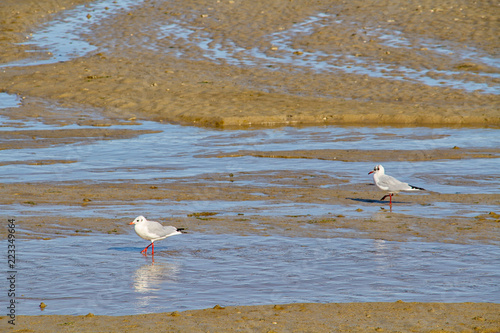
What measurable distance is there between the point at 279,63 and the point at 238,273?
19.3 m

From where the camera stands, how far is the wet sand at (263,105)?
7.80 m

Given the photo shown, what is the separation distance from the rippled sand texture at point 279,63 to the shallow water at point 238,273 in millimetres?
11462

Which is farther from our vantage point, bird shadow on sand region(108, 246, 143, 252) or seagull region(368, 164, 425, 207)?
seagull region(368, 164, 425, 207)

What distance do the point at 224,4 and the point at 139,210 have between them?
81.2 ft

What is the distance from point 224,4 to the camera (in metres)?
35.7

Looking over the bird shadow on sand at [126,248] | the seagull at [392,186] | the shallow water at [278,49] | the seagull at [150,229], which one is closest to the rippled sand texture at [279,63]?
the shallow water at [278,49]

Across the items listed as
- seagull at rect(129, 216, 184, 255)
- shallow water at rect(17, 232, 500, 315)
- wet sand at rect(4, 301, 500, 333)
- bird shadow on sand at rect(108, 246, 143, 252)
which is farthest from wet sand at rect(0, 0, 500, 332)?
seagull at rect(129, 216, 184, 255)

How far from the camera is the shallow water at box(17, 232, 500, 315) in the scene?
8508mm

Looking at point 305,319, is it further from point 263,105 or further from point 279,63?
point 279,63

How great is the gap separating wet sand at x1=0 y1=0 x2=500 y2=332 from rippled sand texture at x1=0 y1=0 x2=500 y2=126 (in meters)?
0.08

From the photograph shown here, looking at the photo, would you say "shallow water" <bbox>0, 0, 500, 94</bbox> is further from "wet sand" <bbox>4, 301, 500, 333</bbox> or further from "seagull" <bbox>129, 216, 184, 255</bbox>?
"wet sand" <bbox>4, 301, 500, 333</bbox>

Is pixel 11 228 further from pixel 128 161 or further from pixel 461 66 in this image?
pixel 461 66

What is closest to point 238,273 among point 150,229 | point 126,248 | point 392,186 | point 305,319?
point 150,229

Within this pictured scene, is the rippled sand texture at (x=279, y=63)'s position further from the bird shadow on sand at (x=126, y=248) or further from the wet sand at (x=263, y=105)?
the bird shadow on sand at (x=126, y=248)
